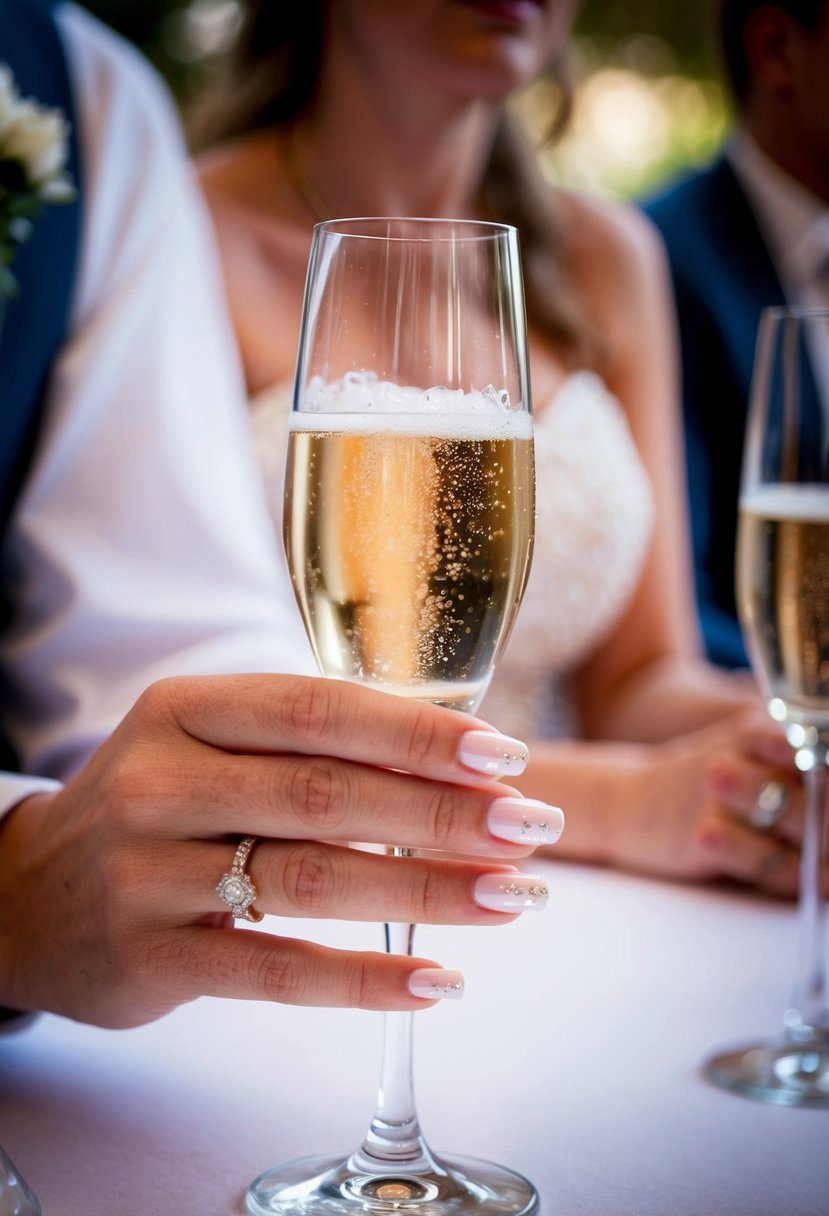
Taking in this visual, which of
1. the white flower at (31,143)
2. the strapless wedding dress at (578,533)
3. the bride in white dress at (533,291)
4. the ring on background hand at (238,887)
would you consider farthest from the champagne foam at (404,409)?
the strapless wedding dress at (578,533)

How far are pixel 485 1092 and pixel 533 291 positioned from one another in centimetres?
190

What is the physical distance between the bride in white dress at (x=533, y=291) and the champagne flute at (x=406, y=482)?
3.43 ft

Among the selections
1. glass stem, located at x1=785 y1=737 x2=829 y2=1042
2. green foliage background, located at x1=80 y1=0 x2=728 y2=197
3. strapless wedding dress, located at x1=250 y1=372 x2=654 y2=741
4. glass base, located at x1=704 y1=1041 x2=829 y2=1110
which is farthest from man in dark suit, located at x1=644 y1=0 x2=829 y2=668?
green foliage background, located at x1=80 y1=0 x2=728 y2=197

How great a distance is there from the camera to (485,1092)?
93 cm

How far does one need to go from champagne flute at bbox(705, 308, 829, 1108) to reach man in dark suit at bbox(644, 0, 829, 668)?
1733 millimetres

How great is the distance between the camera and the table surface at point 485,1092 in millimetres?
791

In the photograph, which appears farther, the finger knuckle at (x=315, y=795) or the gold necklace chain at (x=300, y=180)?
the gold necklace chain at (x=300, y=180)

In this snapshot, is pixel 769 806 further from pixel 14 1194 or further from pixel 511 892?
pixel 14 1194

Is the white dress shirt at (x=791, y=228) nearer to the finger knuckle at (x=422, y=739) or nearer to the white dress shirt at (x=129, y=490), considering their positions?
the white dress shirt at (x=129, y=490)

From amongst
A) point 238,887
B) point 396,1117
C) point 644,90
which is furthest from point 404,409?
point 644,90

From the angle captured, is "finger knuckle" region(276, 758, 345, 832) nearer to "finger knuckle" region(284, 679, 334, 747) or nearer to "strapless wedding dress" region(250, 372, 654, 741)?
"finger knuckle" region(284, 679, 334, 747)

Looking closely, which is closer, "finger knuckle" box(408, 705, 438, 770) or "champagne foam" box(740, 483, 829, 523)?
"finger knuckle" box(408, 705, 438, 770)

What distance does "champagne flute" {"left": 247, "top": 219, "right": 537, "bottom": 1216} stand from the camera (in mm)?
756

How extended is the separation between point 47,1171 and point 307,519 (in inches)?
15.5
